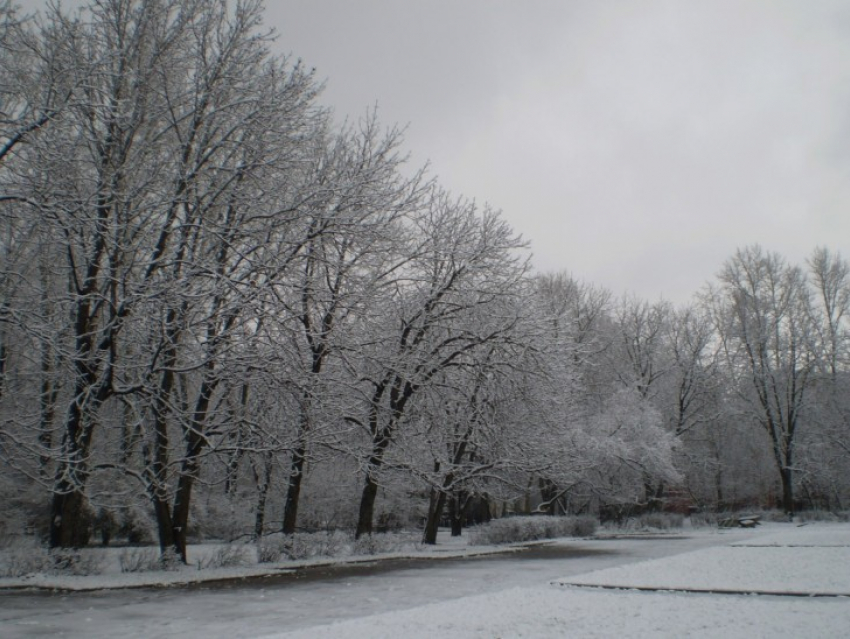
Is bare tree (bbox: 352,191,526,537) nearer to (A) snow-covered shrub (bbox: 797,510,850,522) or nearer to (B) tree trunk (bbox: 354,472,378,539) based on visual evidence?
(B) tree trunk (bbox: 354,472,378,539)

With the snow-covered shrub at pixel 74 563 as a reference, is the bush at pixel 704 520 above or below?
above

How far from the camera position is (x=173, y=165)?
1511cm

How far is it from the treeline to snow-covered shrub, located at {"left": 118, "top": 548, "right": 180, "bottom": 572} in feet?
1.42

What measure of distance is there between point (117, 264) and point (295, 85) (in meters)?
5.67

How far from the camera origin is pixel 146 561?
47.6ft

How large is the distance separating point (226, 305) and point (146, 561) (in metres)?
6.16

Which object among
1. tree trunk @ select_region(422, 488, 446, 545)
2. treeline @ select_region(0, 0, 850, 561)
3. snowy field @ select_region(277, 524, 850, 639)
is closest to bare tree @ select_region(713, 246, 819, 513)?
treeline @ select_region(0, 0, 850, 561)

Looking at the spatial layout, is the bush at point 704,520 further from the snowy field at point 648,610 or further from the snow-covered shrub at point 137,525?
the snow-covered shrub at point 137,525

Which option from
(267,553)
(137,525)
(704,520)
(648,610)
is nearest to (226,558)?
(267,553)

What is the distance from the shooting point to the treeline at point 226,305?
12945 mm

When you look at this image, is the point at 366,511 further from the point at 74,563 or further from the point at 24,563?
the point at 24,563

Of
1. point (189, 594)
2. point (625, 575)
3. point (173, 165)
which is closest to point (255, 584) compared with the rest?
point (189, 594)

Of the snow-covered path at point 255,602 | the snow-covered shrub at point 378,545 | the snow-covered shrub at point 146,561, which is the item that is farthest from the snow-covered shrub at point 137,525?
the snow-covered path at point 255,602

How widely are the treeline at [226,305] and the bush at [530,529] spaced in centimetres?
134
